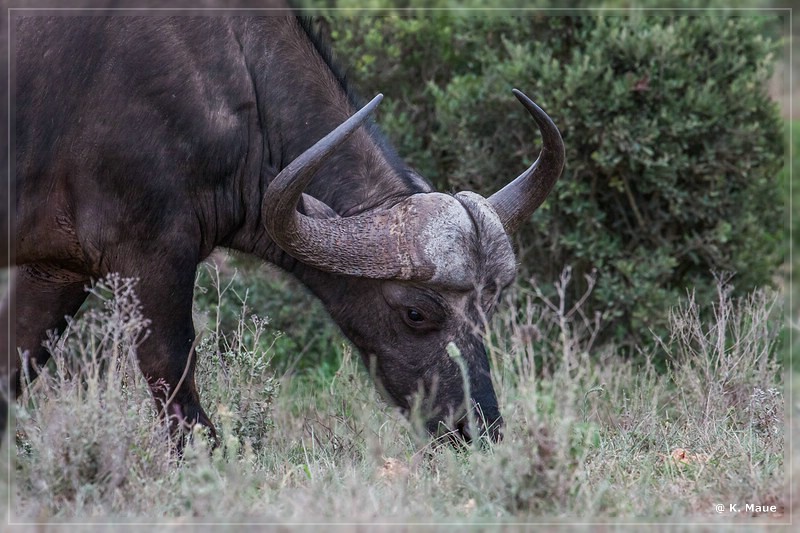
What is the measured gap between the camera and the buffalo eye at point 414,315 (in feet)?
18.8

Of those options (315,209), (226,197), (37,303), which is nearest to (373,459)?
(315,209)

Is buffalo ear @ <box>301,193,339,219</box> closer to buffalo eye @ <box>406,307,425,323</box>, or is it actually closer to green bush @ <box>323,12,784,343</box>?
buffalo eye @ <box>406,307,425,323</box>

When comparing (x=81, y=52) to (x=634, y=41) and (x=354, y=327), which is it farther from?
(x=634, y=41)

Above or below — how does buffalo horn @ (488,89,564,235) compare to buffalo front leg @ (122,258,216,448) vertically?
above

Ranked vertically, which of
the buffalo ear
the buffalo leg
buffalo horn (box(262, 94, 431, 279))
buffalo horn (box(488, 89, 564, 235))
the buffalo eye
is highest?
buffalo horn (box(488, 89, 564, 235))

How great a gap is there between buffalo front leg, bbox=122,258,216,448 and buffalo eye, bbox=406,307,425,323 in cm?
114

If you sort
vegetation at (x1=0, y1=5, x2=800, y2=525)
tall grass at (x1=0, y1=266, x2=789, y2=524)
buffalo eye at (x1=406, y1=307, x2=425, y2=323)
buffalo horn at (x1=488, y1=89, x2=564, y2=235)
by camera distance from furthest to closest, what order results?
buffalo horn at (x1=488, y1=89, x2=564, y2=235), buffalo eye at (x1=406, y1=307, x2=425, y2=323), vegetation at (x1=0, y1=5, x2=800, y2=525), tall grass at (x1=0, y1=266, x2=789, y2=524)

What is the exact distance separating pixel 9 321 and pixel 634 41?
4903 millimetres

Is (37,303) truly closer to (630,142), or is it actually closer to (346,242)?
(346,242)

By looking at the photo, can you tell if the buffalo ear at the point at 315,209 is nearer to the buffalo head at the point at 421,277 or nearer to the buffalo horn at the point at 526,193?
the buffalo head at the point at 421,277

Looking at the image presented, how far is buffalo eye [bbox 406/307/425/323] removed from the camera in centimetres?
572

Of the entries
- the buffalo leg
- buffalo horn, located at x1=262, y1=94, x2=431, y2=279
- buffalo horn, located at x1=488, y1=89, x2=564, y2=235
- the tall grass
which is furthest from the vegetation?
buffalo horn, located at x1=262, y1=94, x2=431, y2=279

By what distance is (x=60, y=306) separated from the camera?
20.4 feet

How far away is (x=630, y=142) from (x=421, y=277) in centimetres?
316
